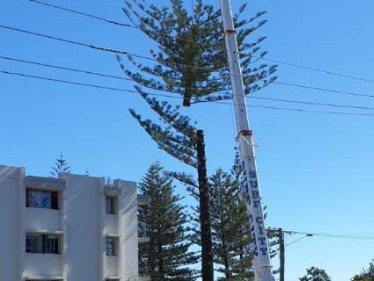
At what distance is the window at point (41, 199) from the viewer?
118 ft

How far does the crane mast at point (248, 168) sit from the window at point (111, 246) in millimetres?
22197

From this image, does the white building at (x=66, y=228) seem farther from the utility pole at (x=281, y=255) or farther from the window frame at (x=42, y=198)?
the utility pole at (x=281, y=255)

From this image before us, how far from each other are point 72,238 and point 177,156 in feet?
20.4

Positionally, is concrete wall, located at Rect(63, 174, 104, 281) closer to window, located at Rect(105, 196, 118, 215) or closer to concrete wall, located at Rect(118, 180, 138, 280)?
window, located at Rect(105, 196, 118, 215)

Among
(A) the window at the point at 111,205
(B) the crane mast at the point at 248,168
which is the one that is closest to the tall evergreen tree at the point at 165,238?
(A) the window at the point at 111,205

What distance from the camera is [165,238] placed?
5234 cm

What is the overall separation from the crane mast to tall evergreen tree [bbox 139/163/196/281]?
1344 inches

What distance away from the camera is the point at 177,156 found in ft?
119

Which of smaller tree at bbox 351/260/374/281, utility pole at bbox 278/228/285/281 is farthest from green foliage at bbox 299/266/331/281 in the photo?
utility pole at bbox 278/228/285/281

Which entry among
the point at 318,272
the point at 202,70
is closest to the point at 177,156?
the point at 202,70

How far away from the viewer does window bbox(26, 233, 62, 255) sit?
35688 millimetres

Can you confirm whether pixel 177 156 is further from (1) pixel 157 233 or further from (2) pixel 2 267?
(1) pixel 157 233

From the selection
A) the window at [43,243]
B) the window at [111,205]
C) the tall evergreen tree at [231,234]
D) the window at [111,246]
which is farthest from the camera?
the tall evergreen tree at [231,234]

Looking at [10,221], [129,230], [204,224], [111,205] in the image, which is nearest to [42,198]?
[10,221]
